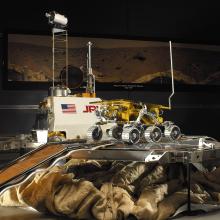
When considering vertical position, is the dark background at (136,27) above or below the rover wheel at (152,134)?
above

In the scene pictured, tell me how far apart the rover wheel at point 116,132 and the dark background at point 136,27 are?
3.53 m

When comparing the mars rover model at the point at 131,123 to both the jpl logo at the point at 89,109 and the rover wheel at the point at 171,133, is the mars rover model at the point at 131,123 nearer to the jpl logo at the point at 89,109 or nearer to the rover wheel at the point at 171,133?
the rover wheel at the point at 171,133

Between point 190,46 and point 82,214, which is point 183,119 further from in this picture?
point 82,214

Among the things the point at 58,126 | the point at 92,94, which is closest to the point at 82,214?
the point at 58,126

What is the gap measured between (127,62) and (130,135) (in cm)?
414

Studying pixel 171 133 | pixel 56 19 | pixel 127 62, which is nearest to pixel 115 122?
pixel 171 133

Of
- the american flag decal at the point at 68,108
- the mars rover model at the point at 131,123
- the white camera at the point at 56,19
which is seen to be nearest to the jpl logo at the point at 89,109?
the american flag decal at the point at 68,108

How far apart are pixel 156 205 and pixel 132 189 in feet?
0.54

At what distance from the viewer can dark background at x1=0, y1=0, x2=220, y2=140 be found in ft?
19.9

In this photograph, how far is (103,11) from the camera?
6562 millimetres

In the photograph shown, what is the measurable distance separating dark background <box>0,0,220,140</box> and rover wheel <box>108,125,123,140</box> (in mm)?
3527

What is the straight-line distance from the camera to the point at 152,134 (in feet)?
8.57

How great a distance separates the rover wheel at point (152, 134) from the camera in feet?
8.54

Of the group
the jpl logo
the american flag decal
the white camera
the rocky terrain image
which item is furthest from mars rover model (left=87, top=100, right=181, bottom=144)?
the rocky terrain image
